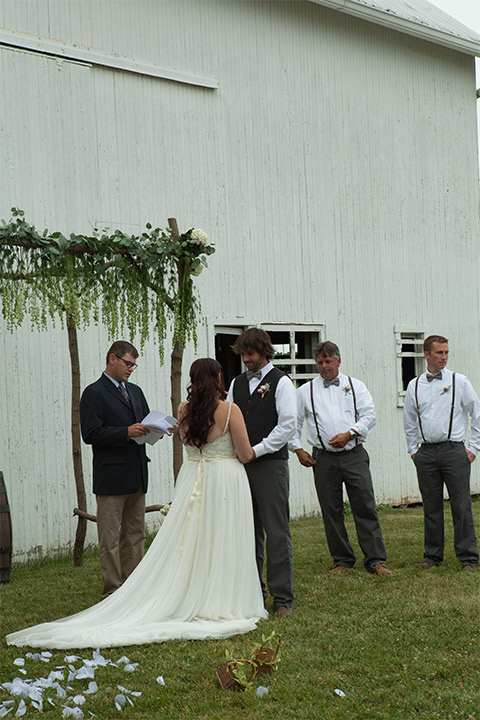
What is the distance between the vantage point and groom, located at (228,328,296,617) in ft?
21.2

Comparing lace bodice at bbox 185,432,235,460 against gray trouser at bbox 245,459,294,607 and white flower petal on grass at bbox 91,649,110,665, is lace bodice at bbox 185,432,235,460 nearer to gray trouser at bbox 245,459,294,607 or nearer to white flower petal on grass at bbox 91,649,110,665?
gray trouser at bbox 245,459,294,607

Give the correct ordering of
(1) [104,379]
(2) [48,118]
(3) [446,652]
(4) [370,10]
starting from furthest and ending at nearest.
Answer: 1. (4) [370,10]
2. (2) [48,118]
3. (1) [104,379]
4. (3) [446,652]

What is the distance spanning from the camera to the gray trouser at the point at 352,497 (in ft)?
25.5

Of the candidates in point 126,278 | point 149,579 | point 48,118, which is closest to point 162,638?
point 149,579

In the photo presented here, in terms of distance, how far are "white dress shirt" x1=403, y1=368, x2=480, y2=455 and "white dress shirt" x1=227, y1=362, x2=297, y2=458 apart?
1697 millimetres

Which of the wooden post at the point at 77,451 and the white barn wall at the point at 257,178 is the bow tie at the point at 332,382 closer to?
the wooden post at the point at 77,451

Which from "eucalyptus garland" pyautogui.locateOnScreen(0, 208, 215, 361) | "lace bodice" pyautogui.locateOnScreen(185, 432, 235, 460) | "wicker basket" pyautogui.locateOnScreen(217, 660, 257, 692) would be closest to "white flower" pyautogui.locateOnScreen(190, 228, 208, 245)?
"eucalyptus garland" pyautogui.locateOnScreen(0, 208, 215, 361)

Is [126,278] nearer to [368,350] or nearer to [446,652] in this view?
[446,652]

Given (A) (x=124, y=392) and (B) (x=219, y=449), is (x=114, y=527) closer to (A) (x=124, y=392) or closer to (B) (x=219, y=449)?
(A) (x=124, y=392)

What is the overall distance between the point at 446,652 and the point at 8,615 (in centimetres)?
343

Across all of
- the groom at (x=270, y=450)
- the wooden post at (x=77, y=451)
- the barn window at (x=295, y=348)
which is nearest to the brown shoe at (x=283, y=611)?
the groom at (x=270, y=450)

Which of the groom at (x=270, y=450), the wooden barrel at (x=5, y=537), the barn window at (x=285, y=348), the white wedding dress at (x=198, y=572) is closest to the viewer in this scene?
the white wedding dress at (x=198, y=572)

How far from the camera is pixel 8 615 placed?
693 centimetres

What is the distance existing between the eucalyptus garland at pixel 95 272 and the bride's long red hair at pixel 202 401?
4.14ft
